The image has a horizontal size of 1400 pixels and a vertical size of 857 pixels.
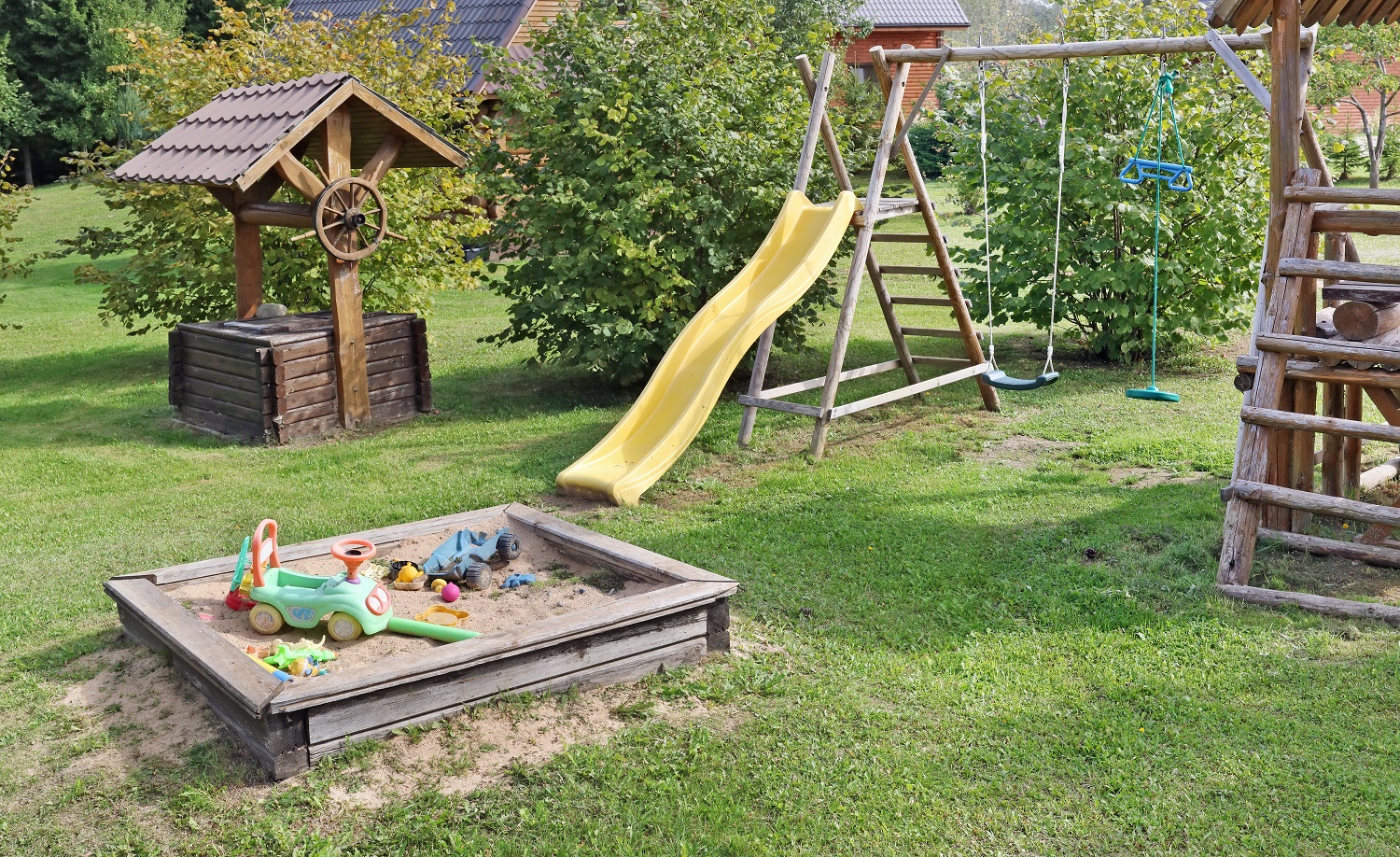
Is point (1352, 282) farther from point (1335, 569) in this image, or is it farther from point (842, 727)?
point (842, 727)

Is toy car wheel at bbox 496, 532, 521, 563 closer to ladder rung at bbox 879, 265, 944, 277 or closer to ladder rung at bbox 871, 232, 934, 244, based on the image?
ladder rung at bbox 871, 232, 934, 244

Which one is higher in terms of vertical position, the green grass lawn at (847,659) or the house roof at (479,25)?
the house roof at (479,25)

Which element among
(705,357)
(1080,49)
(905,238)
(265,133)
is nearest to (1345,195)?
(1080,49)

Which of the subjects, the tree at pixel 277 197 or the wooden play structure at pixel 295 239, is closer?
the wooden play structure at pixel 295 239

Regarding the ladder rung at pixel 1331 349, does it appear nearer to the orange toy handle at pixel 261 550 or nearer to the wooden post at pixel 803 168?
the wooden post at pixel 803 168

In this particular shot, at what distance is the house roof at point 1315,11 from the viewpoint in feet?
19.4

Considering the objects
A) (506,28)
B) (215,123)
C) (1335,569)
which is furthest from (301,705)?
(506,28)

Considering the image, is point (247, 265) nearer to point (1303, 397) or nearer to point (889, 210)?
point (889, 210)

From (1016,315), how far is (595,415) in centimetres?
410

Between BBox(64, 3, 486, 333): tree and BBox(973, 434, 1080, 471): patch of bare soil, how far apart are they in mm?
5403

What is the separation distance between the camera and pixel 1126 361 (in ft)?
35.3

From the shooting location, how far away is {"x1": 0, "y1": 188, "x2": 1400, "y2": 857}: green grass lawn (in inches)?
143

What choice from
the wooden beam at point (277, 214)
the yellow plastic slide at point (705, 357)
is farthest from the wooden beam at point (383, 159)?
the yellow plastic slide at point (705, 357)

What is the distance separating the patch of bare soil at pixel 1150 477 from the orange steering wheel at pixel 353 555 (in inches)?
175
